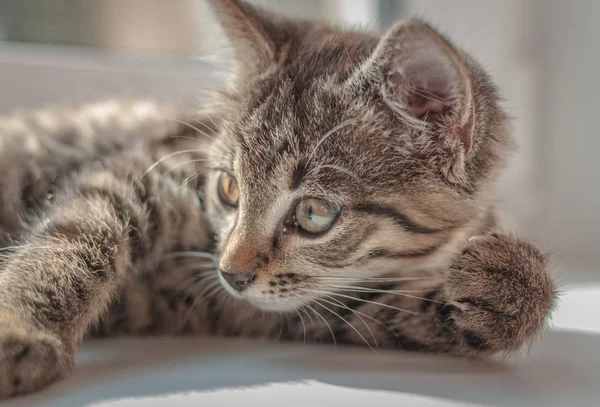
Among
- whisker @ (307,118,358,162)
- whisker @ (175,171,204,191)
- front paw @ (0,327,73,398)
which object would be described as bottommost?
front paw @ (0,327,73,398)

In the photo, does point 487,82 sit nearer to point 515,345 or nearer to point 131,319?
point 515,345

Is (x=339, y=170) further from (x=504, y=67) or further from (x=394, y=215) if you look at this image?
(x=504, y=67)

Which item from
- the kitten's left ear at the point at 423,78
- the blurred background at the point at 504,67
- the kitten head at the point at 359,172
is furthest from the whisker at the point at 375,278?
the blurred background at the point at 504,67

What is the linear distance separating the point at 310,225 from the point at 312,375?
226 mm

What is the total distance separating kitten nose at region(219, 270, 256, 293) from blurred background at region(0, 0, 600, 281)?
2.74ft

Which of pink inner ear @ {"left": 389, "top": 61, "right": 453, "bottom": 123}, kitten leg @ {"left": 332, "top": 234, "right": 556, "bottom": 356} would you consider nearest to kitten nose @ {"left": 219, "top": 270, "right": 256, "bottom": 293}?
kitten leg @ {"left": 332, "top": 234, "right": 556, "bottom": 356}

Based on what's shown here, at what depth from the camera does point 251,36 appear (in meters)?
1.04

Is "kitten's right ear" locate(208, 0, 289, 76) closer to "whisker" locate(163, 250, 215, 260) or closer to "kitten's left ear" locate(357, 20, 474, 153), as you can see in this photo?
"kitten's left ear" locate(357, 20, 474, 153)

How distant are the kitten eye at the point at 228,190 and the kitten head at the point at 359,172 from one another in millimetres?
45

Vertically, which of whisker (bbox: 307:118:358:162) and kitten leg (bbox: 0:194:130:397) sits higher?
whisker (bbox: 307:118:358:162)

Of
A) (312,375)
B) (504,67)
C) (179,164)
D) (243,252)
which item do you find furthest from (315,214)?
(504,67)

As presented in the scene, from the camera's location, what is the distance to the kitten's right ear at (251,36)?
1.03m

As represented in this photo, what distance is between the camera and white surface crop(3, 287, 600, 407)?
68cm

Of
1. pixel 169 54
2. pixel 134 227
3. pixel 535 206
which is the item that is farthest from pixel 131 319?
pixel 535 206
